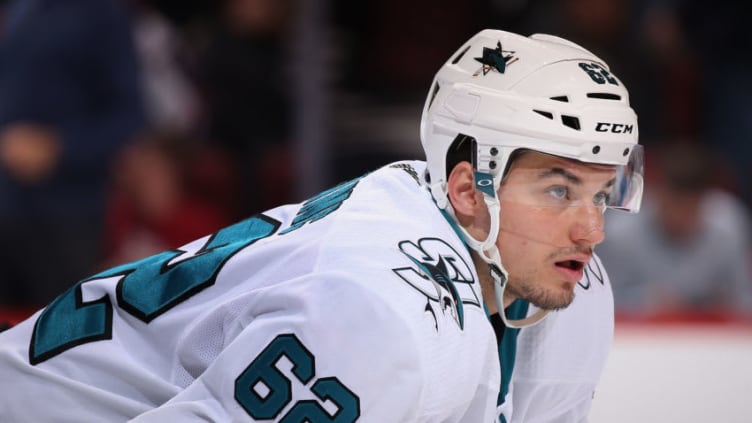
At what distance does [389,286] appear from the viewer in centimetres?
192

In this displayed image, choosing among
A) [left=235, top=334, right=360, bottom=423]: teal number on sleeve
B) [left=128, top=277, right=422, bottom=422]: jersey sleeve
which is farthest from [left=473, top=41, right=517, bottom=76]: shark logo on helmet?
[left=235, top=334, right=360, bottom=423]: teal number on sleeve

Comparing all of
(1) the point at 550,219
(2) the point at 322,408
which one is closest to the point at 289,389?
(2) the point at 322,408

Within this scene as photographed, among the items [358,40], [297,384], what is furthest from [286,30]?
[297,384]

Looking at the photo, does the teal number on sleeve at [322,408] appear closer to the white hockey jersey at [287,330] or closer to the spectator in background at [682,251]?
the white hockey jersey at [287,330]

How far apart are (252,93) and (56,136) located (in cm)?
85

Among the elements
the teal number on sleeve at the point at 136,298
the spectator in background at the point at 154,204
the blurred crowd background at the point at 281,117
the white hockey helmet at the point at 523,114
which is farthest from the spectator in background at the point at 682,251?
the teal number on sleeve at the point at 136,298

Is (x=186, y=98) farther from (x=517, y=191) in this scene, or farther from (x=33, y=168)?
(x=517, y=191)

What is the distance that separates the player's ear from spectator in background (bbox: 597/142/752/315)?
2.28 meters

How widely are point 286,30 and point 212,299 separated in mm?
2852

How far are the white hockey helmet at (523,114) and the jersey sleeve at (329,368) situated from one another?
46 centimetres

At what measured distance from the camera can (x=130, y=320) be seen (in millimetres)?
2166

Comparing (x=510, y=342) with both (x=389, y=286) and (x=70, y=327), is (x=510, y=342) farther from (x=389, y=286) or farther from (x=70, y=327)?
(x=70, y=327)

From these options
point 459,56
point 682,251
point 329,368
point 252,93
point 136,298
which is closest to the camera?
point 329,368

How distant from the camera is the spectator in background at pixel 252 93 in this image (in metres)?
4.82
